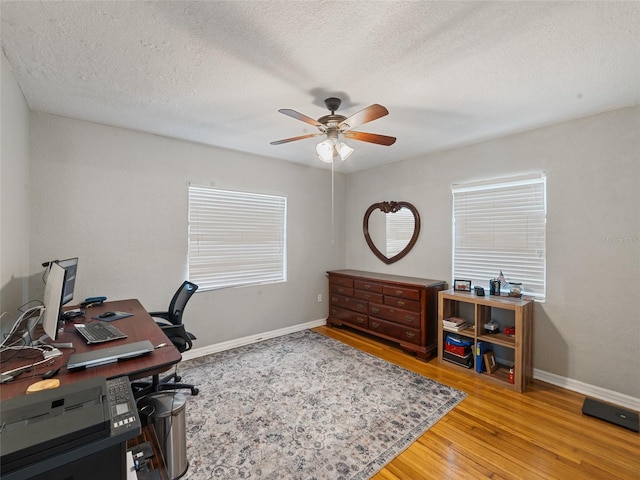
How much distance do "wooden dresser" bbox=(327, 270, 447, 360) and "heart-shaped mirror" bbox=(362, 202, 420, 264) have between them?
365 mm

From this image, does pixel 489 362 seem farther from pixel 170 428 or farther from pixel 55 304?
pixel 55 304

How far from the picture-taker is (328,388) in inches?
107

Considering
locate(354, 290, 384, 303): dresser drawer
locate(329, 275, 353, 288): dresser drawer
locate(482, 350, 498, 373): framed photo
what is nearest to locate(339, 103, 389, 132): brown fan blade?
locate(354, 290, 384, 303): dresser drawer

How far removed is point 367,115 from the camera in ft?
6.54

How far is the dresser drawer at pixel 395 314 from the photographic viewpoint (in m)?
3.43

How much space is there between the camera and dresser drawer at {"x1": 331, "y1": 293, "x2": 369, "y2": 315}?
402cm

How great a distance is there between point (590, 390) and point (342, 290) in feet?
9.07

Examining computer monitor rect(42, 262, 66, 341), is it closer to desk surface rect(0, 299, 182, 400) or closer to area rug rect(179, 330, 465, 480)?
desk surface rect(0, 299, 182, 400)

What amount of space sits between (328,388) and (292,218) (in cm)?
238

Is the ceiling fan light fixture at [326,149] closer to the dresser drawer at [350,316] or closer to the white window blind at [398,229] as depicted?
the white window blind at [398,229]

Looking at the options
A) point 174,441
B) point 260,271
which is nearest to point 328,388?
point 174,441

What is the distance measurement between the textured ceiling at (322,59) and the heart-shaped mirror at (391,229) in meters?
1.46

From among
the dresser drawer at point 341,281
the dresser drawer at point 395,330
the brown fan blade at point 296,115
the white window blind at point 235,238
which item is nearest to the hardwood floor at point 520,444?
the dresser drawer at point 395,330

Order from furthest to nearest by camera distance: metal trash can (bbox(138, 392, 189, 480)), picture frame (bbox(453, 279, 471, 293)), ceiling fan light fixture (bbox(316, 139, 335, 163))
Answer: picture frame (bbox(453, 279, 471, 293))
ceiling fan light fixture (bbox(316, 139, 335, 163))
metal trash can (bbox(138, 392, 189, 480))
